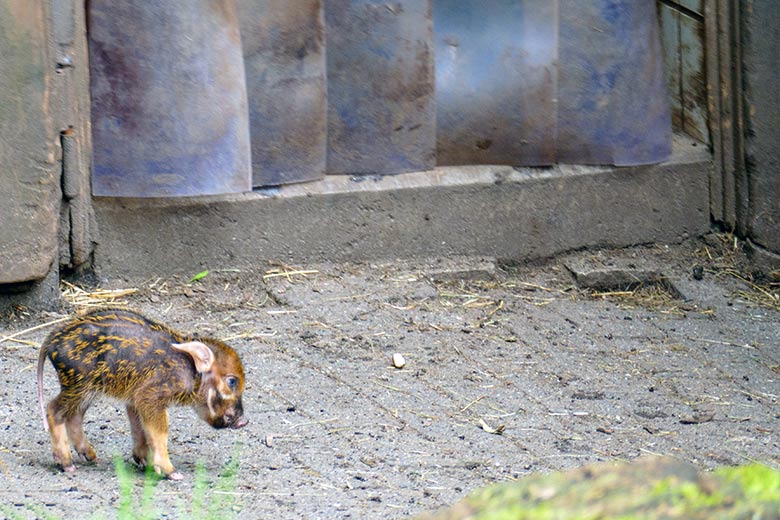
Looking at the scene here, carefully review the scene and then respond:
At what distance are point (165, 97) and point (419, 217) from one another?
159 centimetres

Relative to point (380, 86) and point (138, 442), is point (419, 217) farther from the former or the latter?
point (138, 442)

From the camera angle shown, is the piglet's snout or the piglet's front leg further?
the piglet's snout

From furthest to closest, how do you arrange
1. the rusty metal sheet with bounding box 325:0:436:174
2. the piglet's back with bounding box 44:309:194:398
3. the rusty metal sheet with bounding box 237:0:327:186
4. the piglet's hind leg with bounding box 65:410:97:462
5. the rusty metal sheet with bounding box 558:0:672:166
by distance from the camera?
the rusty metal sheet with bounding box 558:0:672:166 < the rusty metal sheet with bounding box 325:0:436:174 < the rusty metal sheet with bounding box 237:0:327:186 < the piglet's hind leg with bounding box 65:410:97:462 < the piglet's back with bounding box 44:309:194:398

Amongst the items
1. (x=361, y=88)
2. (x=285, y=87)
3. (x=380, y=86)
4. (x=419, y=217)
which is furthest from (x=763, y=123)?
(x=285, y=87)

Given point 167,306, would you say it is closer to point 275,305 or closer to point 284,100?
point 275,305

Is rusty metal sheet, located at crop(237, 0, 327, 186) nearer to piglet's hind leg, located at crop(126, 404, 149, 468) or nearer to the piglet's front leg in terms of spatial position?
piglet's hind leg, located at crop(126, 404, 149, 468)

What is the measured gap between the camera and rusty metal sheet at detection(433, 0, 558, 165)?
6.81 meters

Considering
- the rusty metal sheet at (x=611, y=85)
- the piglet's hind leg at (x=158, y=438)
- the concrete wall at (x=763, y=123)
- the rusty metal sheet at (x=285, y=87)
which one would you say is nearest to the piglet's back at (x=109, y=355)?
the piglet's hind leg at (x=158, y=438)

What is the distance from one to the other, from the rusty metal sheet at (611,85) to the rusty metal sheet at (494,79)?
11cm

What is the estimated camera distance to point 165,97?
6066mm

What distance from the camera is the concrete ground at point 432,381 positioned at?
171 inches

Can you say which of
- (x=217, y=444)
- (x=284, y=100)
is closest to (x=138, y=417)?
(x=217, y=444)

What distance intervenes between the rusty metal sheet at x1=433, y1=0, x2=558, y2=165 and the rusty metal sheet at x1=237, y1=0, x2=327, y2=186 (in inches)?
28.0

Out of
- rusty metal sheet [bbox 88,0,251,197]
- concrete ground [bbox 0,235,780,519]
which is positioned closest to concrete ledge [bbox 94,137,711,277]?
concrete ground [bbox 0,235,780,519]
